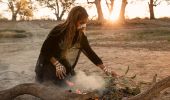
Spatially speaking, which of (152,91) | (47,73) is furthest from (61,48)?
(152,91)

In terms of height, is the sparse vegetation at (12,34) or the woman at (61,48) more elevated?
the woman at (61,48)

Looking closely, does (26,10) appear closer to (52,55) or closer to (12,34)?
(12,34)

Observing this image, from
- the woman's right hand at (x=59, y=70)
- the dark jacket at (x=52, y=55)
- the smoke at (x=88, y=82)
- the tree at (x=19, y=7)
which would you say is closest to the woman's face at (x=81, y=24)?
the dark jacket at (x=52, y=55)

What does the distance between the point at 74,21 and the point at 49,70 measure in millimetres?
752

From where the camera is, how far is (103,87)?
19.5ft

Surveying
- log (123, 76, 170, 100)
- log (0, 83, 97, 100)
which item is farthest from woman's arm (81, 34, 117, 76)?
log (123, 76, 170, 100)

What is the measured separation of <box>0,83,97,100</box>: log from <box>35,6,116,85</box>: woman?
1.79 ft

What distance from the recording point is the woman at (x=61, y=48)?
589 centimetres

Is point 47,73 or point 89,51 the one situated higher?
point 89,51

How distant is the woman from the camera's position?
5.89 metres

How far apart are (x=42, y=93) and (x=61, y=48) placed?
1028mm

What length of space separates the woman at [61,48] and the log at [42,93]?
1.79ft

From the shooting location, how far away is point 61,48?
6172 millimetres

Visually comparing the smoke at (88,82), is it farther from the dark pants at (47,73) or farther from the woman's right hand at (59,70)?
the woman's right hand at (59,70)
